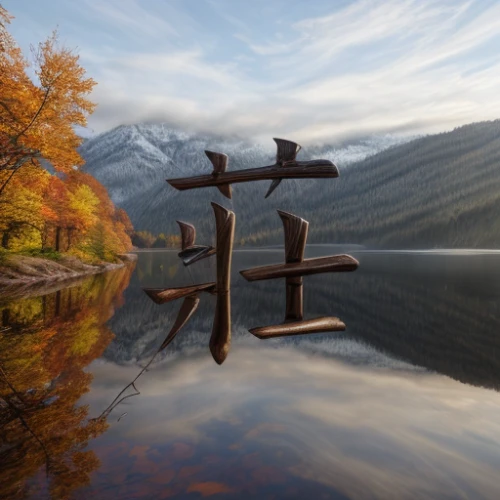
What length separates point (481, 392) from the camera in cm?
1275

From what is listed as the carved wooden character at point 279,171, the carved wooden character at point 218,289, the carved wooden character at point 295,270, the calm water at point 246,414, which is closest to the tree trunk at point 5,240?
the calm water at point 246,414

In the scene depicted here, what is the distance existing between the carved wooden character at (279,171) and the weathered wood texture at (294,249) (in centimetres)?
80

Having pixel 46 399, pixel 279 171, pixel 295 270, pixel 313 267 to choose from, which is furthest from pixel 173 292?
pixel 46 399

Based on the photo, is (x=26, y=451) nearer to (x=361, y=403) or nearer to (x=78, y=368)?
(x=78, y=368)

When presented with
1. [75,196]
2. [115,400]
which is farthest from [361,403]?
A: [75,196]

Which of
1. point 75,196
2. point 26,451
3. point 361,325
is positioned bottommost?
point 361,325

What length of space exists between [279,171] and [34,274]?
32.5 m

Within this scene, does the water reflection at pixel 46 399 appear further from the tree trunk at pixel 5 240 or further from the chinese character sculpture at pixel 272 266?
the tree trunk at pixel 5 240

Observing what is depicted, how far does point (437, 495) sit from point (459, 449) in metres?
2.10

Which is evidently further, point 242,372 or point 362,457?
point 242,372

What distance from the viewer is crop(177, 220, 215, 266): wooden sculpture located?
939 centimetres

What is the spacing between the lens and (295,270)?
8.74 metres

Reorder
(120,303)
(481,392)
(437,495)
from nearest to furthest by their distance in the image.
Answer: (437,495)
(481,392)
(120,303)

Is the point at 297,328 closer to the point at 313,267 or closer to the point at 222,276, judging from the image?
the point at 313,267
